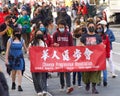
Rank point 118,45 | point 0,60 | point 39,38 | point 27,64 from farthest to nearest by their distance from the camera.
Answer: point 118,45 < point 0,60 < point 27,64 < point 39,38

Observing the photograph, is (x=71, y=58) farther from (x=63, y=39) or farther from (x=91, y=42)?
(x=91, y=42)

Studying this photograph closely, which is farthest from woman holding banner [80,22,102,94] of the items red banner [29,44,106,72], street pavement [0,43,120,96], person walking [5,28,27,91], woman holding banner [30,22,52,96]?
person walking [5,28,27,91]

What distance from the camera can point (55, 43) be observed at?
12352 mm

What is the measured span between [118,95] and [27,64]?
250 inches

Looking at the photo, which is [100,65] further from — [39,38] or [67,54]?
[39,38]

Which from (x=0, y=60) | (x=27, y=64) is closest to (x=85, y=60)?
(x=27, y=64)

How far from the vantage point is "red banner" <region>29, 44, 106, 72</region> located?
1199 centimetres

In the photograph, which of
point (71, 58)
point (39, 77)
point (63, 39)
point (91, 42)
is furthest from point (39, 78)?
point (91, 42)

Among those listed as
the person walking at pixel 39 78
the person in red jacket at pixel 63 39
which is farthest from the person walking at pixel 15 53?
the person in red jacket at pixel 63 39

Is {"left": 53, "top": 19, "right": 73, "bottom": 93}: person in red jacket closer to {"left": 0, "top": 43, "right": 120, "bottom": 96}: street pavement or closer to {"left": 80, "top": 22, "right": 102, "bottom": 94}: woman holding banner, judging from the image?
{"left": 0, "top": 43, "right": 120, "bottom": 96}: street pavement

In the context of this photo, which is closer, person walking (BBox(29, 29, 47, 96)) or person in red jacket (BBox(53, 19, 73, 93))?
person walking (BBox(29, 29, 47, 96))

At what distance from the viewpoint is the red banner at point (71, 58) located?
12.0m

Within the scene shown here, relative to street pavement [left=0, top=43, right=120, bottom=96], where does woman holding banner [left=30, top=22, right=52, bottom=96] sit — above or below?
above

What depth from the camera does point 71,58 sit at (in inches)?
480
